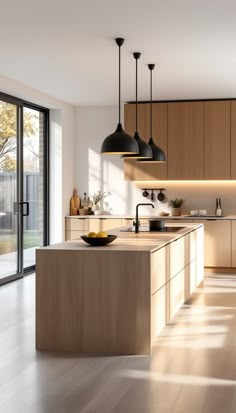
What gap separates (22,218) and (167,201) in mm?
2325

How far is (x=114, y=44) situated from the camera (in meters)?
5.78

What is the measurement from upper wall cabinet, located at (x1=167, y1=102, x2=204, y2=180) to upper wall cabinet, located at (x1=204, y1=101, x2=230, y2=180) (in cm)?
8

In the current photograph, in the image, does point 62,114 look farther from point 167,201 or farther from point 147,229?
point 147,229

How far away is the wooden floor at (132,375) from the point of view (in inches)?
142

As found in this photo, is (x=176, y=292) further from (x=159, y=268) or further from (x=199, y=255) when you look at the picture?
(x=199, y=255)

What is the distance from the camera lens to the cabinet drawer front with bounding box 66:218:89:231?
9445 millimetres

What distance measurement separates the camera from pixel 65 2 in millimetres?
4547

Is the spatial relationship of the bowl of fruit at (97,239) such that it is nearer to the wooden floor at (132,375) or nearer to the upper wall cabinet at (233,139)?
the wooden floor at (132,375)

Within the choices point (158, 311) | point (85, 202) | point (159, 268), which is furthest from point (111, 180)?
point (158, 311)

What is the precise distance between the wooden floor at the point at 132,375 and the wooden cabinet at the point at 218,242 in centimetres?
304

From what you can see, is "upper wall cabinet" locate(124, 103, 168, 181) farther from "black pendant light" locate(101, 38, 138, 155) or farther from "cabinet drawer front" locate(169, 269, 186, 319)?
"black pendant light" locate(101, 38, 138, 155)

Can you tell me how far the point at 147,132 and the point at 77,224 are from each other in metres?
1.72

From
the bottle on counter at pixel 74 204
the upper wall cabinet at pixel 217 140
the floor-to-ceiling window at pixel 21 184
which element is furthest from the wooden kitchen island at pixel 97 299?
the bottle on counter at pixel 74 204

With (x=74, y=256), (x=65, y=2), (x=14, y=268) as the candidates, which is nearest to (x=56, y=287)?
(x=74, y=256)
